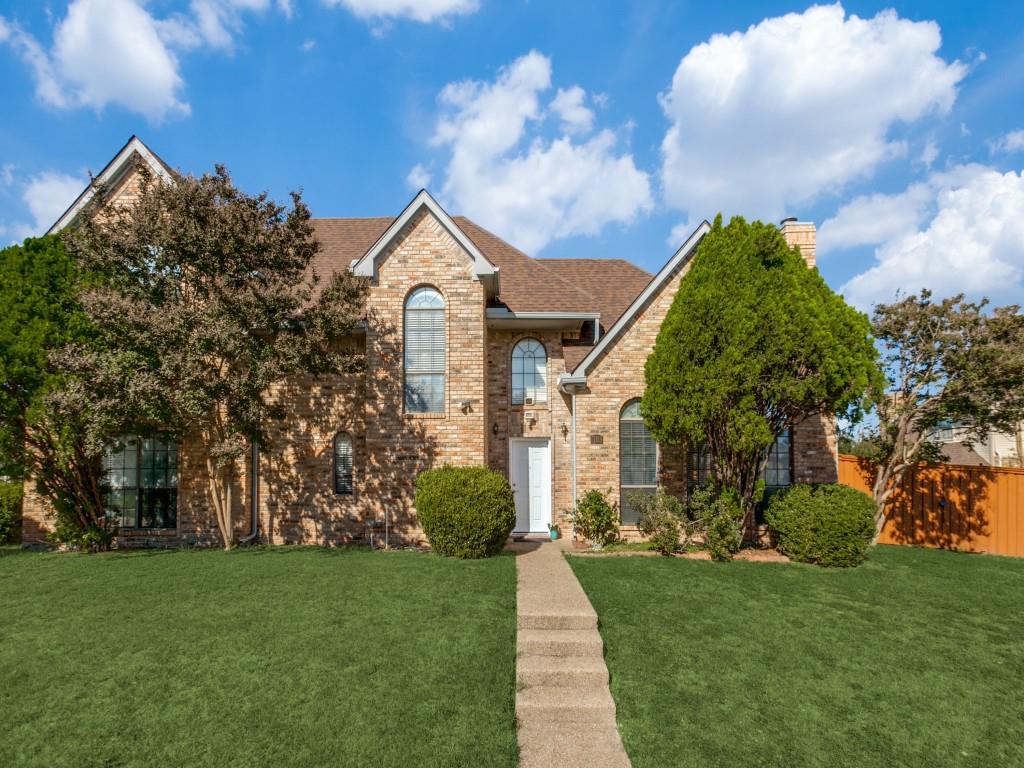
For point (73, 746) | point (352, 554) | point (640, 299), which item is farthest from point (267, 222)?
point (73, 746)

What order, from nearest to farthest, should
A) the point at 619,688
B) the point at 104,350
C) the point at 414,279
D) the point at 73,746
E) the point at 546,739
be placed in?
the point at 73,746
the point at 546,739
the point at 619,688
the point at 104,350
the point at 414,279

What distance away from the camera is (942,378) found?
493 inches

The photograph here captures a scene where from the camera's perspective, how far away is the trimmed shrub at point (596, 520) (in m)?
12.5

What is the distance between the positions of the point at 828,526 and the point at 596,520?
4.47m

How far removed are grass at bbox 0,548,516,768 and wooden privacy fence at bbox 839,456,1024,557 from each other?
35.3 ft

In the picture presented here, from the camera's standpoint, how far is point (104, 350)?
10992 mm

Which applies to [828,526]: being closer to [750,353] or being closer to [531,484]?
[750,353]

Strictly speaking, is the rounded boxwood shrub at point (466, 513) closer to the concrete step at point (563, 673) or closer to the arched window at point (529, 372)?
the arched window at point (529, 372)

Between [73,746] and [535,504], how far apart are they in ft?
34.7

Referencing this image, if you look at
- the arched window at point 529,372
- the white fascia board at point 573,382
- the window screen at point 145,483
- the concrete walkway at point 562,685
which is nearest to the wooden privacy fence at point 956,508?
the white fascia board at point 573,382

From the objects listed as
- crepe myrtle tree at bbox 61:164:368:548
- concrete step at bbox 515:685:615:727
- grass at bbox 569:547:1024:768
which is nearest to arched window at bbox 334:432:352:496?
crepe myrtle tree at bbox 61:164:368:548

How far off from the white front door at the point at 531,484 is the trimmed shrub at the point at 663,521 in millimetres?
2947

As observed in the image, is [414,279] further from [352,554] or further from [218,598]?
[218,598]

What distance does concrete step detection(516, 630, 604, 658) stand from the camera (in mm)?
6656
